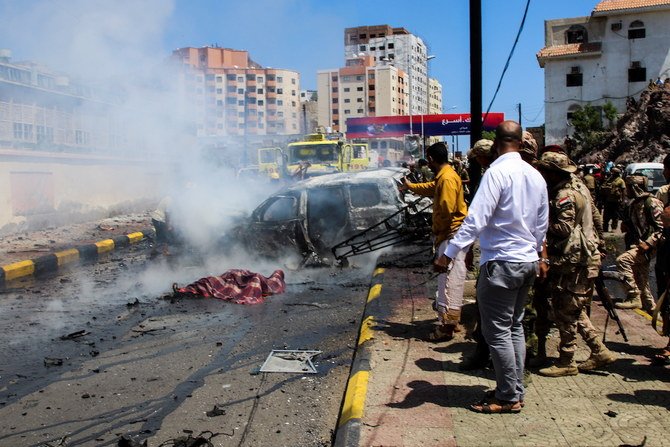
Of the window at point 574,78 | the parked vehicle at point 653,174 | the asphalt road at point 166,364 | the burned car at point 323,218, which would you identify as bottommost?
the asphalt road at point 166,364

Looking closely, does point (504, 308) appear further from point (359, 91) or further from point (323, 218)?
point (359, 91)

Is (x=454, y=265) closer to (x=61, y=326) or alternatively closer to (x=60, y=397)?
(x=60, y=397)

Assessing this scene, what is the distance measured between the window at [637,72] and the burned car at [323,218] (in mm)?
48890

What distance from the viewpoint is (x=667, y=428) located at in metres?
3.45

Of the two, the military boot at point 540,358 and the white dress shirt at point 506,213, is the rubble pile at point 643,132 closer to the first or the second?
the military boot at point 540,358

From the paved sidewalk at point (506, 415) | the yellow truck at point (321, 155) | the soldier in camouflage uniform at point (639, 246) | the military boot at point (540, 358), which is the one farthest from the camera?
the yellow truck at point (321, 155)

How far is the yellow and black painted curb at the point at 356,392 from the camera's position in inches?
138

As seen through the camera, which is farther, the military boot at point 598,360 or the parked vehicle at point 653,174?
the parked vehicle at point 653,174

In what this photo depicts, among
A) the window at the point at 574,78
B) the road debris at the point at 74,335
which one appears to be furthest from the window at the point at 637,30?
the road debris at the point at 74,335

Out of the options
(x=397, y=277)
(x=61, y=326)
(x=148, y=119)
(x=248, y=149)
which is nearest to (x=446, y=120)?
(x=248, y=149)

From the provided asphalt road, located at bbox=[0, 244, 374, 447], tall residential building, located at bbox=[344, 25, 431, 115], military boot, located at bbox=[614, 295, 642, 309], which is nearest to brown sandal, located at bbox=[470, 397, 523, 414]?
asphalt road, located at bbox=[0, 244, 374, 447]

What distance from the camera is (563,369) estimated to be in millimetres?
4367

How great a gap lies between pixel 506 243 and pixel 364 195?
661cm

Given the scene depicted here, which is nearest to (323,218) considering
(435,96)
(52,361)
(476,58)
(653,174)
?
(476,58)
